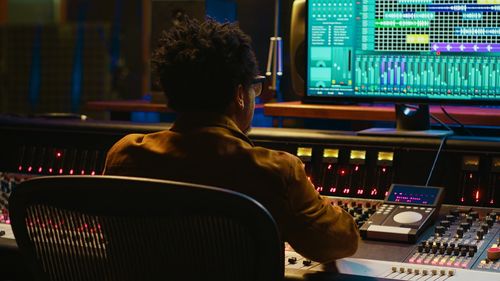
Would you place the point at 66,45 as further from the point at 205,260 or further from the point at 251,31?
the point at 205,260

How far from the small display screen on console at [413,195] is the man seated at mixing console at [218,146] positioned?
1.70 ft

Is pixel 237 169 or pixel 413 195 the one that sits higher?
pixel 237 169

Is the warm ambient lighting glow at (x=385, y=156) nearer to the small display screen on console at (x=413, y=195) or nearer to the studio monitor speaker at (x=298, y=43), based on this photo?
the small display screen on console at (x=413, y=195)

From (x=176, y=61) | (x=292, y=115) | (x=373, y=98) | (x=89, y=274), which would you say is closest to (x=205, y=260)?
(x=89, y=274)

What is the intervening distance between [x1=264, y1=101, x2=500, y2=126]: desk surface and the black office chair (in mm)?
1430

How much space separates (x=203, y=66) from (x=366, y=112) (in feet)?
4.15

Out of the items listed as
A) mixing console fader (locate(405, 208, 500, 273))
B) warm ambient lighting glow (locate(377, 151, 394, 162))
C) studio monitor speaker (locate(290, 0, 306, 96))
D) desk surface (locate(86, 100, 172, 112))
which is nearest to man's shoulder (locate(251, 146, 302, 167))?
mixing console fader (locate(405, 208, 500, 273))

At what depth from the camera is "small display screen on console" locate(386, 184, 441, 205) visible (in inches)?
89.8

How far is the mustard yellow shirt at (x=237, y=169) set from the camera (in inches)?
67.1

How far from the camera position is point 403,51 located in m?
2.54

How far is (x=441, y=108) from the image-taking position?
288 centimetres

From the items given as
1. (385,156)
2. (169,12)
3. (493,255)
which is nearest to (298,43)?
(385,156)

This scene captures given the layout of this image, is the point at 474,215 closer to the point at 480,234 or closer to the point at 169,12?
the point at 480,234

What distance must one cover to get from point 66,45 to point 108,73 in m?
0.62
